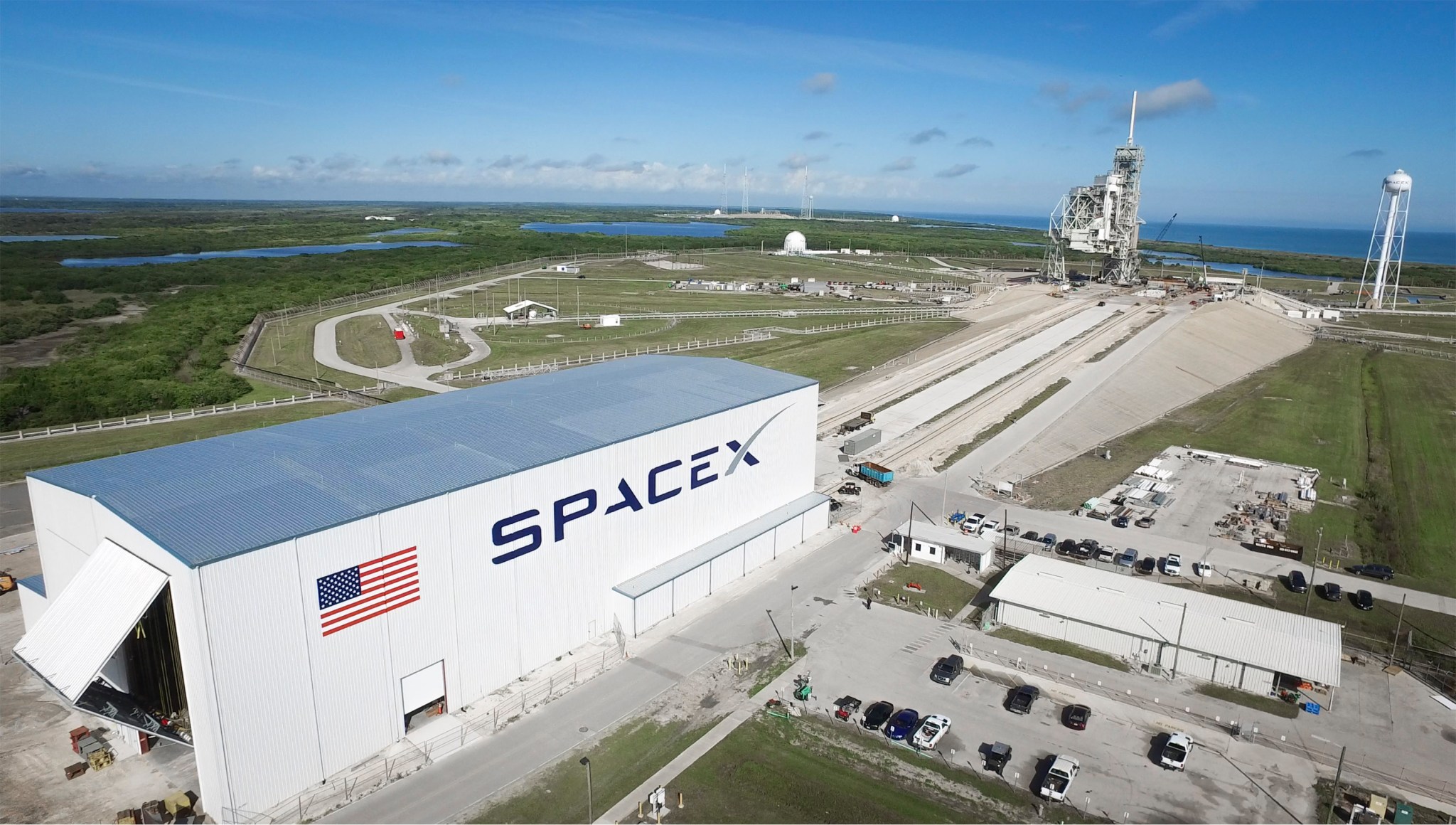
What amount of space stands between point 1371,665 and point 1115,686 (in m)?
12.7

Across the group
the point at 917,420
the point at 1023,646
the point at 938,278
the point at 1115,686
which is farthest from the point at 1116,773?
the point at 938,278

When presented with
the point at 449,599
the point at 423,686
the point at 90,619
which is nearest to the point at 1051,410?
the point at 449,599

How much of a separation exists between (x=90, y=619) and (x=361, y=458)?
983cm

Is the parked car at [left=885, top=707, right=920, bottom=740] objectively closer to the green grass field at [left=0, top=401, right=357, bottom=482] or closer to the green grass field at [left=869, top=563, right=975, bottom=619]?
the green grass field at [left=869, top=563, right=975, bottom=619]

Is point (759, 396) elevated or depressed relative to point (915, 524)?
elevated

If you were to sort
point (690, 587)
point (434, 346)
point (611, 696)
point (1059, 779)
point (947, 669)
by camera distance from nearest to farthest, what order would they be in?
point (1059, 779) → point (611, 696) → point (947, 669) → point (690, 587) → point (434, 346)

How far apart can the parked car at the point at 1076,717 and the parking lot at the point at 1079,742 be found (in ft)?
0.77

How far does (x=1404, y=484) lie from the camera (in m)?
59.7

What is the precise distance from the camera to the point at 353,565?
27.0 m

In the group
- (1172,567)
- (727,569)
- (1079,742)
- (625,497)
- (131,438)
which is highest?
(625,497)

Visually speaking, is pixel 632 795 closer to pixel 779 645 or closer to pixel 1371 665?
pixel 779 645

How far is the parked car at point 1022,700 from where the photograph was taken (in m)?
31.6

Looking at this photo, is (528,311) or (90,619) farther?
(528,311)

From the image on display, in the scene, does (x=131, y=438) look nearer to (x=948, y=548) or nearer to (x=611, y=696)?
(x=611, y=696)
